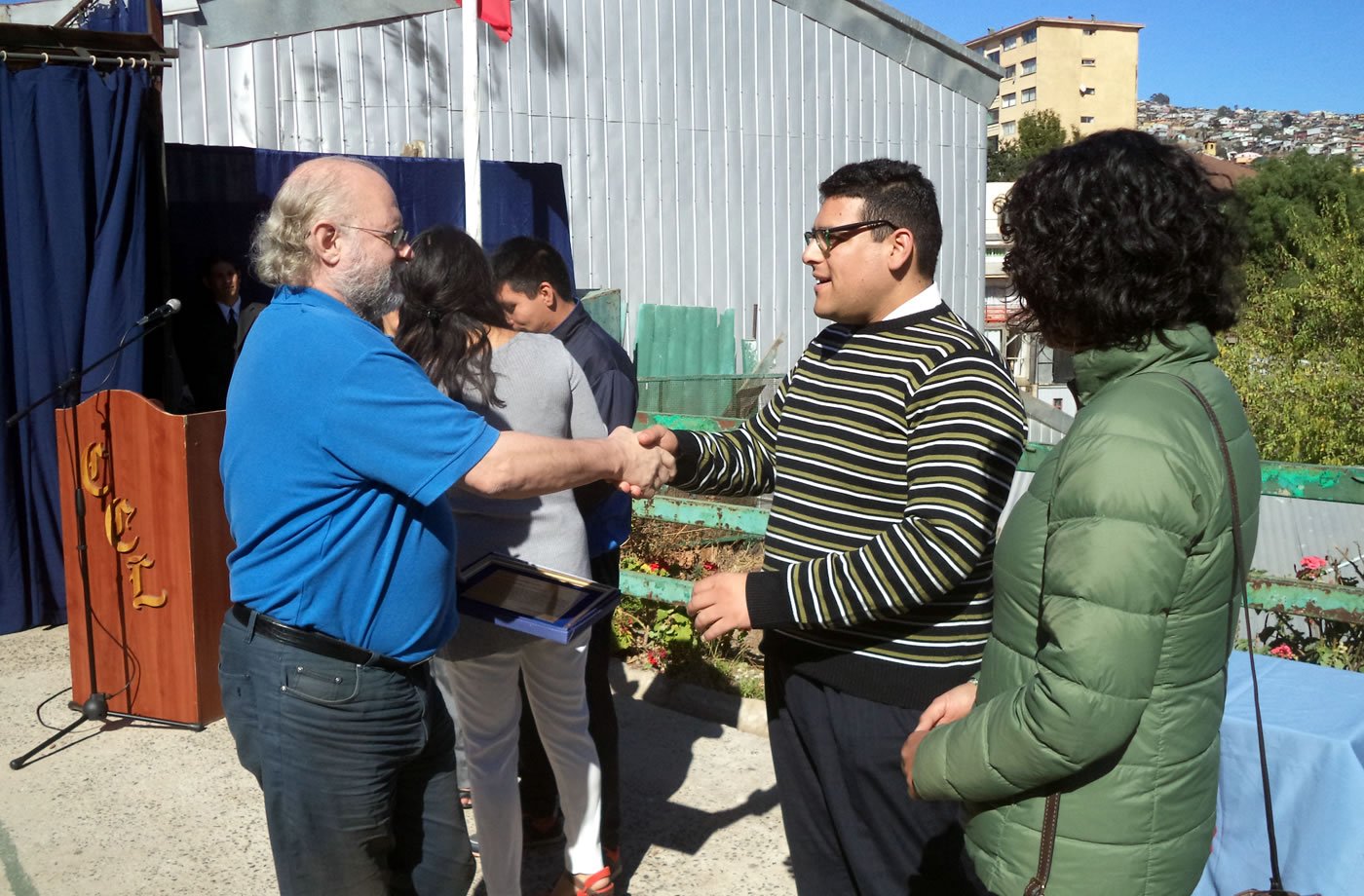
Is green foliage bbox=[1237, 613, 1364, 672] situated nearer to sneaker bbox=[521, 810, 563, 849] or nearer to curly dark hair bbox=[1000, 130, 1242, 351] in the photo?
sneaker bbox=[521, 810, 563, 849]

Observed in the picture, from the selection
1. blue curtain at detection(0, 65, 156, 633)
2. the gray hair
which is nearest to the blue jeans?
the gray hair

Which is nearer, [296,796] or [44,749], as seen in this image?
[296,796]

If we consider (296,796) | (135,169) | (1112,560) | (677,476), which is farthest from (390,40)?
(1112,560)

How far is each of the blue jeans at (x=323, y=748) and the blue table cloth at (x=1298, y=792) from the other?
1898 millimetres

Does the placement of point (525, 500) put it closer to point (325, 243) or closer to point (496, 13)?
point (325, 243)

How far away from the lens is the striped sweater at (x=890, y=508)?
2.29 m

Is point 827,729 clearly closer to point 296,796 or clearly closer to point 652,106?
point 296,796

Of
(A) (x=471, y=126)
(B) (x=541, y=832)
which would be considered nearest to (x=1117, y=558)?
(B) (x=541, y=832)

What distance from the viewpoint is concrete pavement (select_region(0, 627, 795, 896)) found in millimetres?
3818

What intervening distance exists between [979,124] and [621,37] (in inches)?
246

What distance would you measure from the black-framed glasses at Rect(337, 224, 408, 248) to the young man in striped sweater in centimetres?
90

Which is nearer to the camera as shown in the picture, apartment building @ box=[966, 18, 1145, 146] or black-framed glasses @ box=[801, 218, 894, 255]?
black-framed glasses @ box=[801, 218, 894, 255]

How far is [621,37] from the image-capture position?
12.4 metres

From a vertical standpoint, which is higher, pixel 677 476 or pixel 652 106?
pixel 652 106
